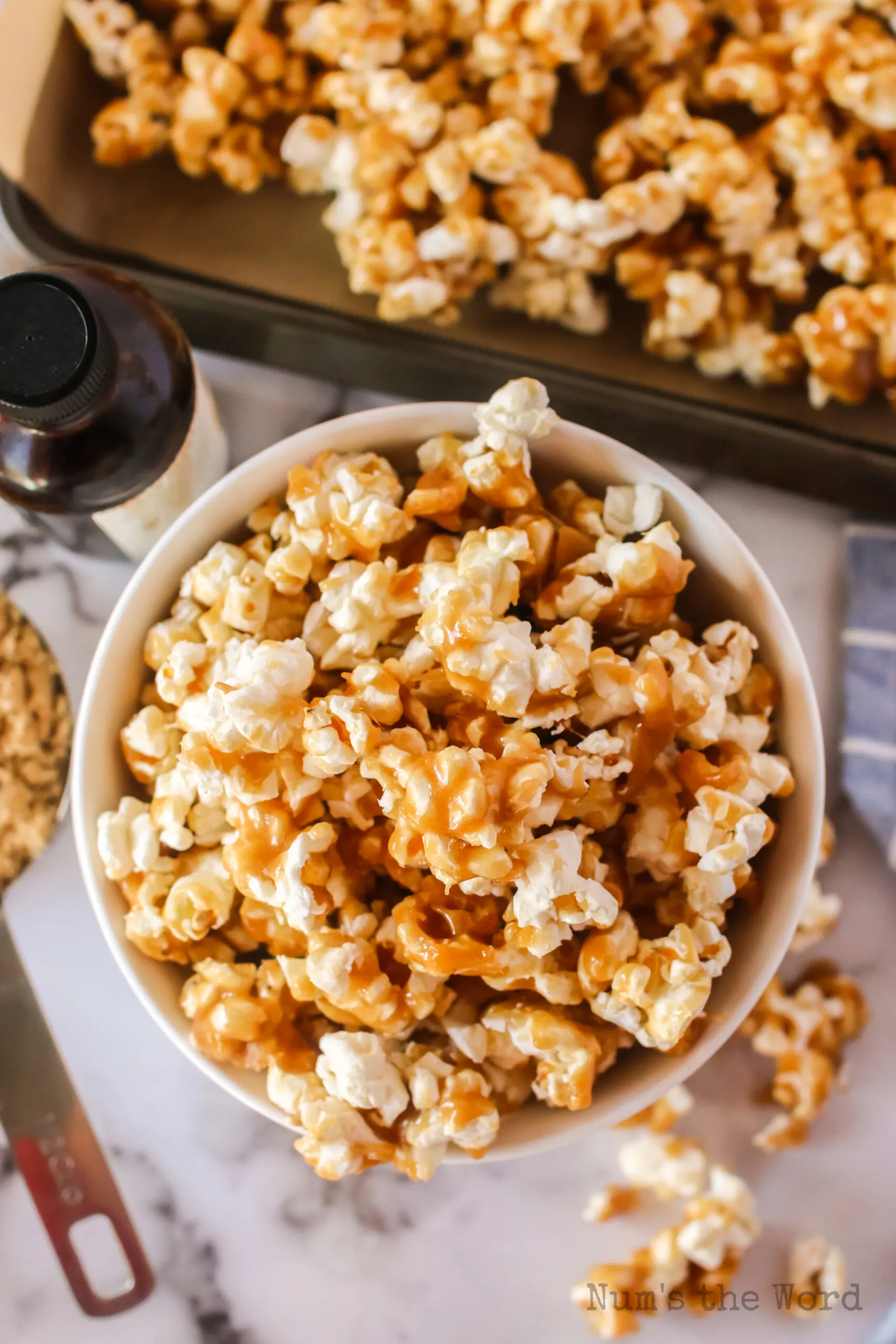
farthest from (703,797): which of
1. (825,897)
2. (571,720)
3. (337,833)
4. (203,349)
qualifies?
(203,349)

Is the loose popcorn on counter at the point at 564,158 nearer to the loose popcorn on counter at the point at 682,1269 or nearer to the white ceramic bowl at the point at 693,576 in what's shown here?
the white ceramic bowl at the point at 693,576

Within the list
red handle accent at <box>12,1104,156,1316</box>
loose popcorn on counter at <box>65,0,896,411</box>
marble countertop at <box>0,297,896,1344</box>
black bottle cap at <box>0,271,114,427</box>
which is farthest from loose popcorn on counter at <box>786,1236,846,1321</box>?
black bottle cap at <box>0,271,114,427</box>

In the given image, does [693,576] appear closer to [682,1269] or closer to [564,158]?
[564,158]

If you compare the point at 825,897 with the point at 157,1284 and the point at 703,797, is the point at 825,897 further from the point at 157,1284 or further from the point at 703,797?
the point at 157,1284

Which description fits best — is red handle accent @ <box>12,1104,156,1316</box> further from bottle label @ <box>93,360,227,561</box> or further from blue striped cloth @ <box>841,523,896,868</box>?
blue striped cloth @ <box>841,523,896,868</box>

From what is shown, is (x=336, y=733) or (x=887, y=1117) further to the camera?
(x=887, y=1117)

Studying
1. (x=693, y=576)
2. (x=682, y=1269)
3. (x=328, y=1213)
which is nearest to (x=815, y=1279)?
(x=682, y=1269)
